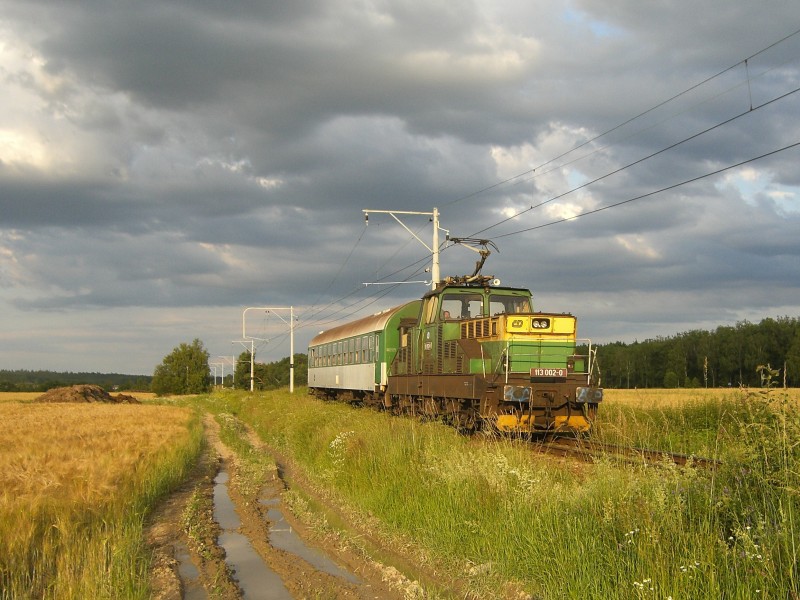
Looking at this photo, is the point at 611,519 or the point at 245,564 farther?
the point at 245,564

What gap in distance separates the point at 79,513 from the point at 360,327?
21.5 m

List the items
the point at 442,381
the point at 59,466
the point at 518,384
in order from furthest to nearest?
the point at 442,381
the point at 518,384
the point at 59,466

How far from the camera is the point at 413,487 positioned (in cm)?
991

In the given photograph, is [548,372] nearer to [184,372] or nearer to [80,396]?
[80,396]

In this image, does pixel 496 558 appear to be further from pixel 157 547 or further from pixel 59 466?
pixel 59 466

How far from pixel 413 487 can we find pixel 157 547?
11.6ft

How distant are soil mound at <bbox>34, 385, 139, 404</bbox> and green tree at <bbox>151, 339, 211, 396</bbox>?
61.9 m

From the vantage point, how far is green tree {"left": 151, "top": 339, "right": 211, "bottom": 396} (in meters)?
136

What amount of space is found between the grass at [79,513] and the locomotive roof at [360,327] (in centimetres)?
966

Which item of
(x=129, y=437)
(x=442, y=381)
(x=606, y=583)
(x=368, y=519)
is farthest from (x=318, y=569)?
(x=129, y=437)

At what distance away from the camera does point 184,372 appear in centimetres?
13862

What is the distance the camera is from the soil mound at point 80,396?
66.7 metres

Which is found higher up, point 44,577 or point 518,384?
point 518,384

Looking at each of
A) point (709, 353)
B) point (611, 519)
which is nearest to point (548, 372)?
point (611, 519)
